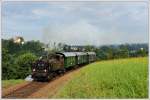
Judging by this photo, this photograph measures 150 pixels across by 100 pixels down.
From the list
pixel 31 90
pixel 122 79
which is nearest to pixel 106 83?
pixel 122 79

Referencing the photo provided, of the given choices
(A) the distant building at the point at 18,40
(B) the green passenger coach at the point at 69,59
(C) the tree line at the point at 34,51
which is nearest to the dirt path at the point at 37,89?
(C) the tree line at the point at 34,51

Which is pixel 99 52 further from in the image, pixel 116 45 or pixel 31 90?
pixel 31 90

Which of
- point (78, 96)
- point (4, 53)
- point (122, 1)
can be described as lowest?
point (78, 96)

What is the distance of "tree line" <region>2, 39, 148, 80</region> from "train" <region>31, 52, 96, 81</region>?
7.1 inches

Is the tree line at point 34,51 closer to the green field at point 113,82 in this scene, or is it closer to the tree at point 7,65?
the tree at point 7,65

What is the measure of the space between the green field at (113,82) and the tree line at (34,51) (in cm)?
13

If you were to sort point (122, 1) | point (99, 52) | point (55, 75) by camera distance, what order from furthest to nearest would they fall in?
point (55, 75)
point (99, 52)
point (122, 1)

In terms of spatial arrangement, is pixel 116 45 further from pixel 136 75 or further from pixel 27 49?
pixel 27 49

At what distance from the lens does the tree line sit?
841 centimetres

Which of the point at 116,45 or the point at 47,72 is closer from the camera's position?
the point at 116,45

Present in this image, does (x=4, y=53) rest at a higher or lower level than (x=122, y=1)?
lower

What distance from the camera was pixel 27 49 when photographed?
852 cm

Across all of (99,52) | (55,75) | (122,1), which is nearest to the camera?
(122,1)

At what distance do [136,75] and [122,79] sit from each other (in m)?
0.22
